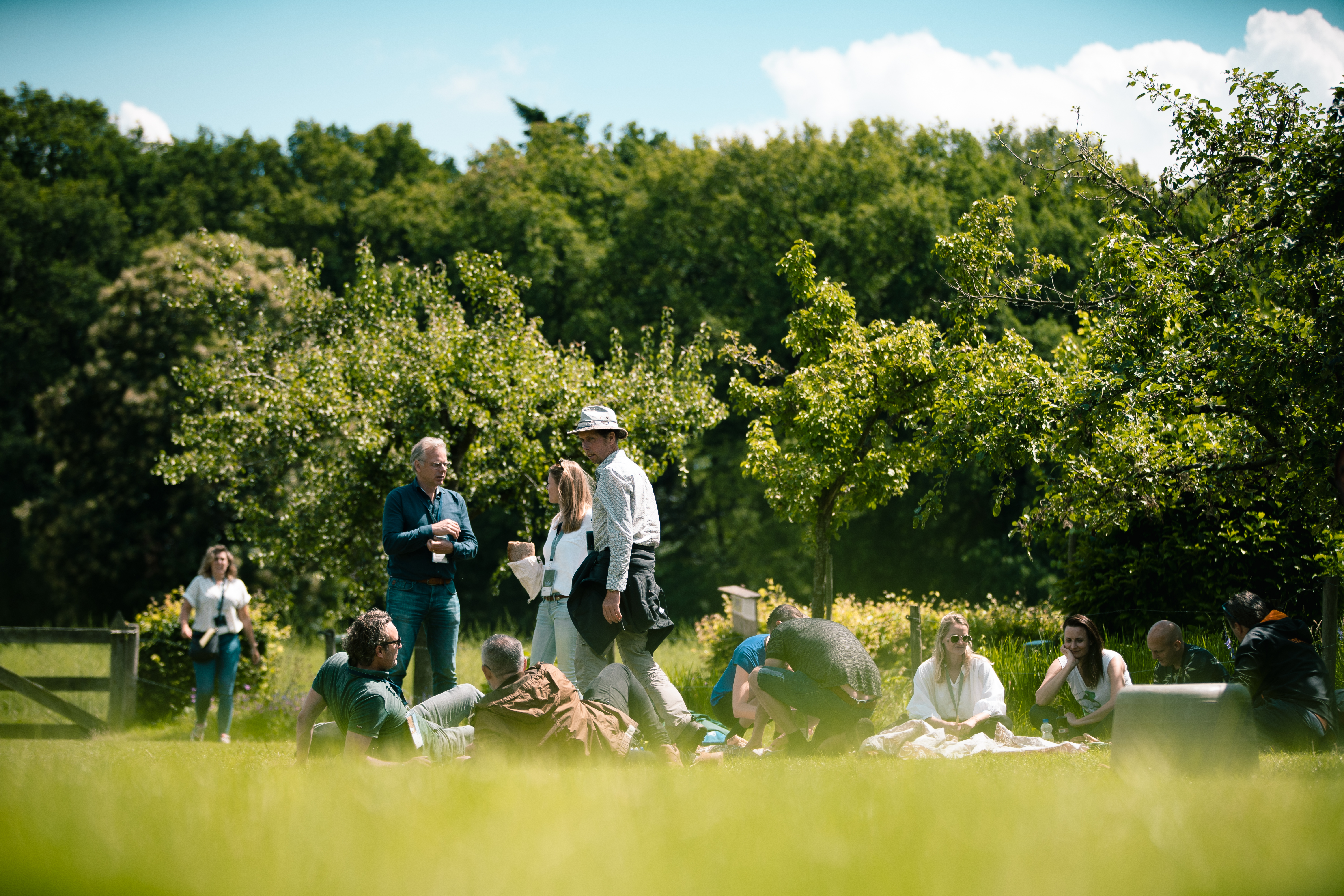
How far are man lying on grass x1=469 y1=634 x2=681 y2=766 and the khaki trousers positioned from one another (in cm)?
47

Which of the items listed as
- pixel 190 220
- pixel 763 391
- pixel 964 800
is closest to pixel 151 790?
pixel 964 800

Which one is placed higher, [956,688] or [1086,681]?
[1086,681]

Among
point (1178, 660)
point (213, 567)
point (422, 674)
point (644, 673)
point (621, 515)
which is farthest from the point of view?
point (213, 567)

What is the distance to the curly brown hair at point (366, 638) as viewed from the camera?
5.83m

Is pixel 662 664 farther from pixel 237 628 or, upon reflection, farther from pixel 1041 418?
pixel 1041 418

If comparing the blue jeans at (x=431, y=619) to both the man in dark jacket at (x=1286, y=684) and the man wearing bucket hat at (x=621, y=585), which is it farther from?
the man in dark jacket at (x=1286, y=684)

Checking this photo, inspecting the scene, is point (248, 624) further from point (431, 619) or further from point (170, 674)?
point (431, 619)

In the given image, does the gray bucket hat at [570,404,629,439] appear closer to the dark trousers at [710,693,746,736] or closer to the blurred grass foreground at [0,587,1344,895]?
the blurred grass foreground at [0,587,1344,895]

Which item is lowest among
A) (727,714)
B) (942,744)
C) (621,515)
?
(727,714)

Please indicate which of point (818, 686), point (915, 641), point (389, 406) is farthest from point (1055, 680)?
point (389, 406)

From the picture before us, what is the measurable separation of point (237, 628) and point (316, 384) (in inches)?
158

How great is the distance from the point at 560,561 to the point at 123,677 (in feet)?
21.8

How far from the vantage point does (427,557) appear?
296 inches

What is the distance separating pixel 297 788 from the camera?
3.78 meters
